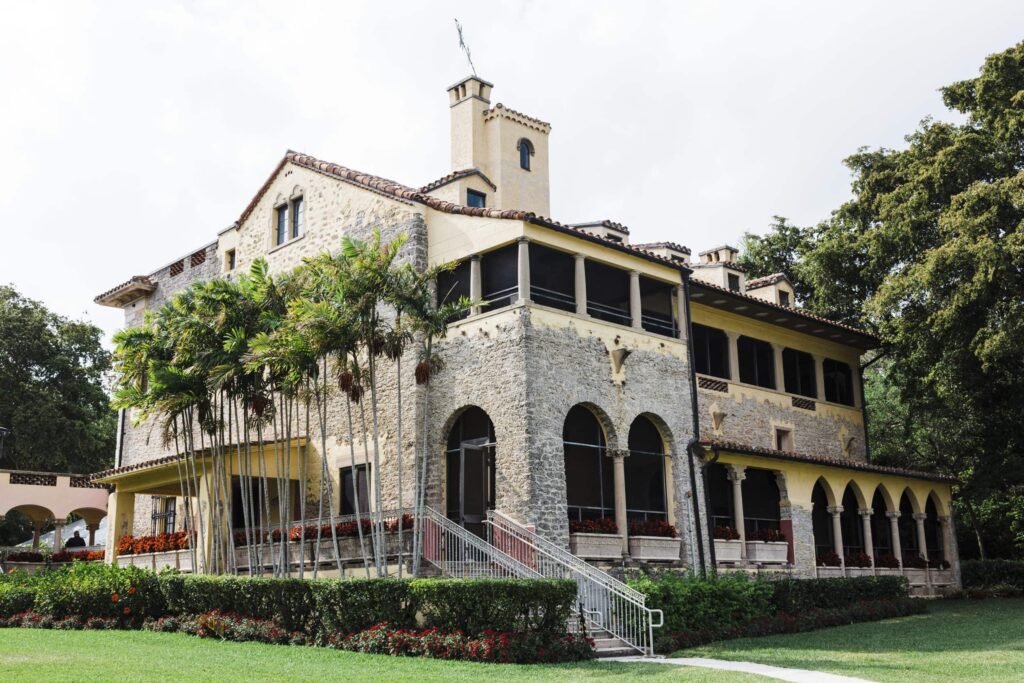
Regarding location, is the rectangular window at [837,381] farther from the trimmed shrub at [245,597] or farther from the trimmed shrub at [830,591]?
A: the trimmed shrub at [245,597]

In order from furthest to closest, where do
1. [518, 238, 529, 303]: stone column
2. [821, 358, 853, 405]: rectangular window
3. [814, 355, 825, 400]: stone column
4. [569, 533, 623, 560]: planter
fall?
[821, 358, 853, 405]: rectangular window
[814, 355, 825, 400]: stone column
[518, 238, 529, 303]: stone column
[569, 533, 623, 560]: planter

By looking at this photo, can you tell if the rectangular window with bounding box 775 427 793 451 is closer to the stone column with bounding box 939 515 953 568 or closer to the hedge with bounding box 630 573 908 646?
the hedge with bounding box 630 573 908 646

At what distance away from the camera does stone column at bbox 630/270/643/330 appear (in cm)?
2309

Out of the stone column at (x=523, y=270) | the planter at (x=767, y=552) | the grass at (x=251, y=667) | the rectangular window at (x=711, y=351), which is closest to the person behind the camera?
the grass at (x=251, y=667)

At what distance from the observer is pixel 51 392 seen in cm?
4438

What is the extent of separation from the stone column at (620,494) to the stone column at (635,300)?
3.22 meters

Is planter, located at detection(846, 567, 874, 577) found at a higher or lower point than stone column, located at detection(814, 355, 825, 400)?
lower

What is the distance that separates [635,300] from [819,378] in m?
10.2

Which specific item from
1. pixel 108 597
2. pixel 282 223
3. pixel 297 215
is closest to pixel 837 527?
pixel 297 215

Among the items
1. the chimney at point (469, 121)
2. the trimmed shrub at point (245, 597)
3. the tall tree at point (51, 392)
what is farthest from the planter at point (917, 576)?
the tall tree at point (51, 392)

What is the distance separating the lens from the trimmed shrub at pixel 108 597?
20328 mm

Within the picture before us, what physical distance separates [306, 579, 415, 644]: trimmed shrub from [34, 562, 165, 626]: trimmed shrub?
5.05 metres

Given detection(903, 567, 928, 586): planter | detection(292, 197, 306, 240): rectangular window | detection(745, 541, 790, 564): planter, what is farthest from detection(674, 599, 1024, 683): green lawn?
detection(292, 197, 306, 240): rectangular window

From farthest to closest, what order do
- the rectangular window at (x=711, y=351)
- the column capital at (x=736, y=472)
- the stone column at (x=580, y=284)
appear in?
1. the rectangular window at (x=711, y=351)
2. the column capital at (x=736, y=472)
3. the stone column at (x=580, y=284)
